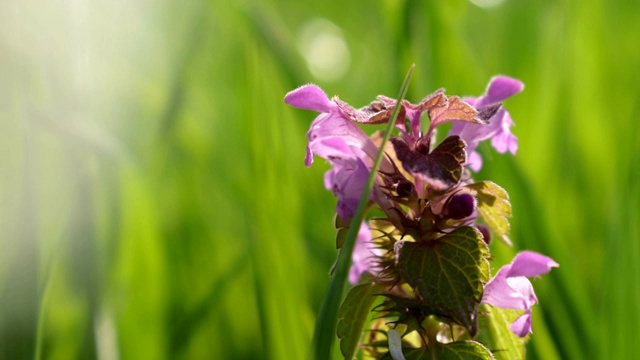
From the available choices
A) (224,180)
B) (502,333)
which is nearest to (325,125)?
(502,333)

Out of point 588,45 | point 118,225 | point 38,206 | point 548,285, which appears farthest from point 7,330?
point 588,45

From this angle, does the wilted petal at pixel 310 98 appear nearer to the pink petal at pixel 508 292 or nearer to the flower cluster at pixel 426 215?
the flower cluster at pixel 426 215

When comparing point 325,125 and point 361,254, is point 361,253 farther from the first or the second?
point 325,125

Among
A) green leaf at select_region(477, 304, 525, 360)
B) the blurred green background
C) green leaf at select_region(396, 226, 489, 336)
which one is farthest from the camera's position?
the blurred green background

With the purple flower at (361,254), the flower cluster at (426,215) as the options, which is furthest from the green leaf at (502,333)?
the purple flower at (361,254)

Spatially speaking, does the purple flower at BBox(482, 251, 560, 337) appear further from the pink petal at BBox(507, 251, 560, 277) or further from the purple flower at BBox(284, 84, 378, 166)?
the purple flower at BBox(284, 84, 378, 166)

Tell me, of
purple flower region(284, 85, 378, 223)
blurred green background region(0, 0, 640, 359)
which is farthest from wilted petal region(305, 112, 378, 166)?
blurred green background region(0, 0, 640, 359)
